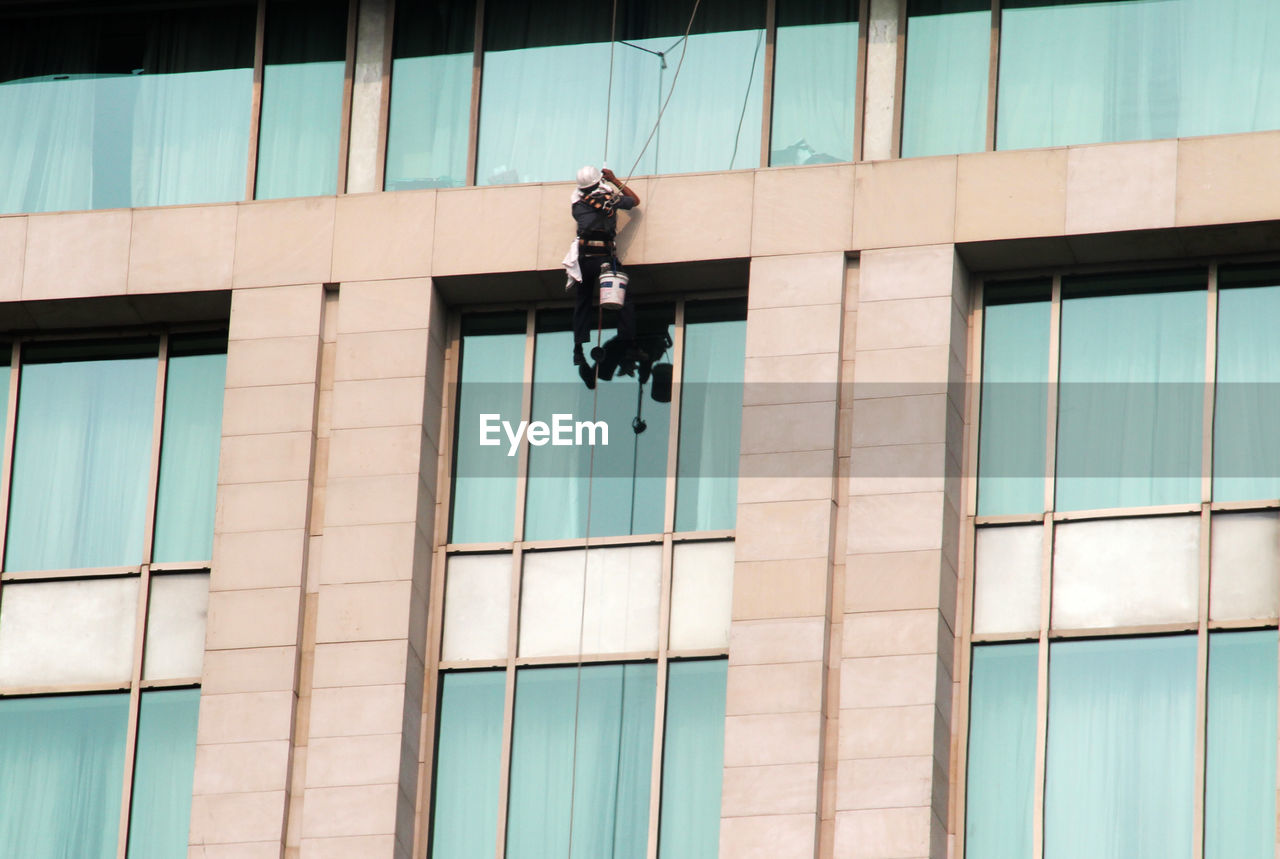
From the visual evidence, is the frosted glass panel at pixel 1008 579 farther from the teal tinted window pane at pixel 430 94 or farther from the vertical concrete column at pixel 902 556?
the teal tinted window pane at pixel 430 94

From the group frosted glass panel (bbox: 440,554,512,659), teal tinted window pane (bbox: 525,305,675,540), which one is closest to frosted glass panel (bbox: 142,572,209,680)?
frosted glass panel (bbox: 440,554,512,659)

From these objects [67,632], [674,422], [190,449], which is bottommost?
[67,632]

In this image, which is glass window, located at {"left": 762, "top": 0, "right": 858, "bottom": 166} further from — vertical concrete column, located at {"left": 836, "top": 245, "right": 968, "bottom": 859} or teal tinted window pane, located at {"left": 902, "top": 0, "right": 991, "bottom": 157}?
vertical concrete column, located at {"left": 836, "top": 245, "right": 968, "bottom": 859}

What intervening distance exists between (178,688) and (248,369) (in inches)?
153

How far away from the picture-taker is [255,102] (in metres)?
33.4

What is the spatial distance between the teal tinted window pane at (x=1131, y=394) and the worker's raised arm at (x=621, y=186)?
512cm

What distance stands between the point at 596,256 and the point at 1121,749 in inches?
323

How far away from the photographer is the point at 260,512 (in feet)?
101

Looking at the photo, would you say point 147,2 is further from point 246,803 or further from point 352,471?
point 246,803

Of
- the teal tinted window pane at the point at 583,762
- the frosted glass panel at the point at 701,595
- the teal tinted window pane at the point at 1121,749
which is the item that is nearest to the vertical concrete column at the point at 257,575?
the teal tinted window pane at the point at 583,762

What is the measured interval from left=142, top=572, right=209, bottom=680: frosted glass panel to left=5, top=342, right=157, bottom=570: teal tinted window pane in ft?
2.28

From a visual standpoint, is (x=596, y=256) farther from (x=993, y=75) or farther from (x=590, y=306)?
(x=993, y=75)

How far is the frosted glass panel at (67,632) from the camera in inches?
1233

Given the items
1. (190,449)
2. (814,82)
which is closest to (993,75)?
(814,82)
